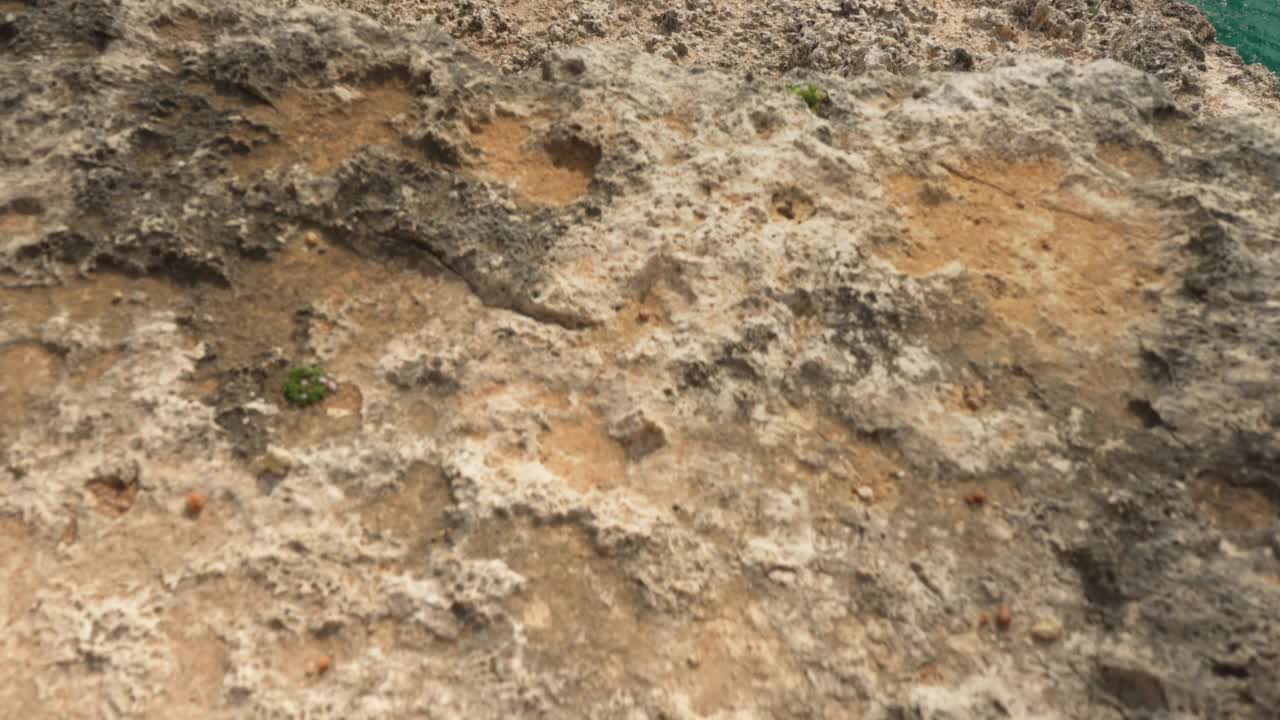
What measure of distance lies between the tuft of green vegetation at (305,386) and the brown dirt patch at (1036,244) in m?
3.15

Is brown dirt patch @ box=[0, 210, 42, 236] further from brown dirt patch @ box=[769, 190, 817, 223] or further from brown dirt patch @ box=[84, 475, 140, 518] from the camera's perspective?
brown dirt patch @ box=[769, 190, 817, 223]

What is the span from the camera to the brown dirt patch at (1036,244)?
461 cm

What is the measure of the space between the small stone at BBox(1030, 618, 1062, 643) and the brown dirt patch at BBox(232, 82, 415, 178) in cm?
432

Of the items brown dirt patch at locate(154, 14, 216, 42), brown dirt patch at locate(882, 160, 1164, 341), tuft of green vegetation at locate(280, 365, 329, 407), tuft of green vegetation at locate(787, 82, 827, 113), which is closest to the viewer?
tuft of green vegetation at locate(280, 365, 329, 407)

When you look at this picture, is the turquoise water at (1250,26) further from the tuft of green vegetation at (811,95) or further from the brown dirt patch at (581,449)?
the brown dirt patch at (581,449)

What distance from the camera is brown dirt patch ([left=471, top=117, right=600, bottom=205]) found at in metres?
5.07

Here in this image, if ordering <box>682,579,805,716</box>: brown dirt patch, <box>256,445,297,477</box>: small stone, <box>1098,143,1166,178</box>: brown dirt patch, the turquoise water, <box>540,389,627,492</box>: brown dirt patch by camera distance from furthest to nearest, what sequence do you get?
the turquoise water → <box>1098,143,1166,178</box>: brown dirt patch → <box>540,389,627,492</box>: brown dirt patch → <box>256,445,297,477</box>: small stone → <box>682,579,805,716</box>: brown dirt patch

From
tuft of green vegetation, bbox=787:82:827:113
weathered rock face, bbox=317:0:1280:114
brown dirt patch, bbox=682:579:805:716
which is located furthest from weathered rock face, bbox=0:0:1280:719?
weathered rock face, bbox=317:0:1280:114

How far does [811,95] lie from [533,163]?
6.44ft

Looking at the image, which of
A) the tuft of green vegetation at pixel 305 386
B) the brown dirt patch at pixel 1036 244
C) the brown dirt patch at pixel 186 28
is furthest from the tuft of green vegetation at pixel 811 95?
the brown dirt patch at pixel 186 28

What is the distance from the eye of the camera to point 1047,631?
11.3ft

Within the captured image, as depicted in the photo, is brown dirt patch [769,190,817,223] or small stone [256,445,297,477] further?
brown dirt patch [769,190,817,223]

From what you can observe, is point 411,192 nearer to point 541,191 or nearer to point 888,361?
point 541,191

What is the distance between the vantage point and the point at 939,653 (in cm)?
344
